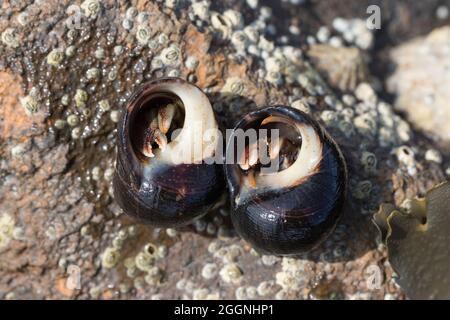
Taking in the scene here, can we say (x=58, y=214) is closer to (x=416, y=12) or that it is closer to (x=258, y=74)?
(x=258, y=74)

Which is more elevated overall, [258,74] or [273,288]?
[258,74]

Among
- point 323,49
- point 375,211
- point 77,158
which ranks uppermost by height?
point 323,49

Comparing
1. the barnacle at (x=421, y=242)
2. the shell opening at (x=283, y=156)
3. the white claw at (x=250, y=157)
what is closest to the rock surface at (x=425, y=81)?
the barnacle at (x=421, y=242)

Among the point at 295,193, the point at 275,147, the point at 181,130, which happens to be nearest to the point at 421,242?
the point at 295,193

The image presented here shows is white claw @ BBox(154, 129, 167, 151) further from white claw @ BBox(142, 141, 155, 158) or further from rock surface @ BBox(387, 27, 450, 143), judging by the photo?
rock surface @ BBox(387, 27, 450, 143)

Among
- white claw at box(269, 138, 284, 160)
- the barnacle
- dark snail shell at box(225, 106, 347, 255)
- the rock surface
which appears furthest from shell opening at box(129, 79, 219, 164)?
the rock surface

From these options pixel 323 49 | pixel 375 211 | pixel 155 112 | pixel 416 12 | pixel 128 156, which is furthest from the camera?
pixel 416 12

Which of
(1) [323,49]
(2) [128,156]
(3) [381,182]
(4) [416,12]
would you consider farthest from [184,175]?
(4) [416,12]
